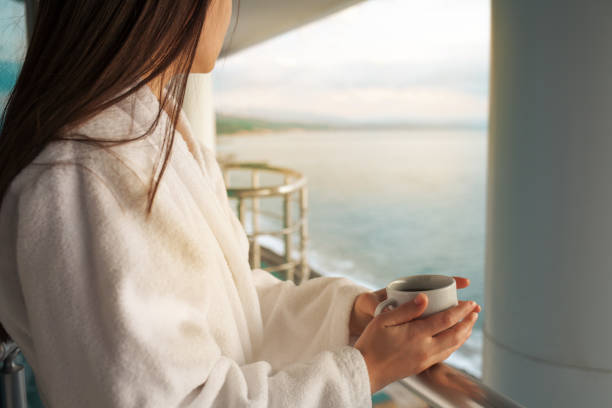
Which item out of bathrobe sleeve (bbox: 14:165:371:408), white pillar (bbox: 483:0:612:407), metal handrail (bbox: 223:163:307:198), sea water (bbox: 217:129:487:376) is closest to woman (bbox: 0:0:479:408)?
bathrobe sleeve (bbox: 14:165:371:408)

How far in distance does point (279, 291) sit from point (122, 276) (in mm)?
385

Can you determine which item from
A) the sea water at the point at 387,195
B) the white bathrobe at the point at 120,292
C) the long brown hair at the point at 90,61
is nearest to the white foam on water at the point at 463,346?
the white bathrobe at the point at 120,292

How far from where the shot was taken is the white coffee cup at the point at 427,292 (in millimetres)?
502

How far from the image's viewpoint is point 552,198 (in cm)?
128

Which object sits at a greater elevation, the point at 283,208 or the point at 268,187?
the point at 268,187

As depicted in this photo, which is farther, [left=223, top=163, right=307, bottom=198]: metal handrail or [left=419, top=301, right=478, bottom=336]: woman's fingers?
[left=223, top=163, right=307, bottom=198]: metal handrail

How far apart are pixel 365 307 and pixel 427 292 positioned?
161mm

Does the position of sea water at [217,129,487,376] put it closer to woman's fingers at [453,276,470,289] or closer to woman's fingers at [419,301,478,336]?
woman's fingers at [453,276,470,289]

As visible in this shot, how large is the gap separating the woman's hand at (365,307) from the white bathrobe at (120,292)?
0.15 meters

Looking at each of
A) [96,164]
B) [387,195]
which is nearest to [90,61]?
[96,164]

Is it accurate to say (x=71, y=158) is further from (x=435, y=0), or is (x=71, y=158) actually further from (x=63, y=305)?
(x=435, y=0)

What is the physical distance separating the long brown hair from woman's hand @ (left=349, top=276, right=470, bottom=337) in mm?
317

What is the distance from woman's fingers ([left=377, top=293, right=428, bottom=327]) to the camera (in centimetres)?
48

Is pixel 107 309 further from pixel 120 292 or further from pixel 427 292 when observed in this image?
pixel 427 292
